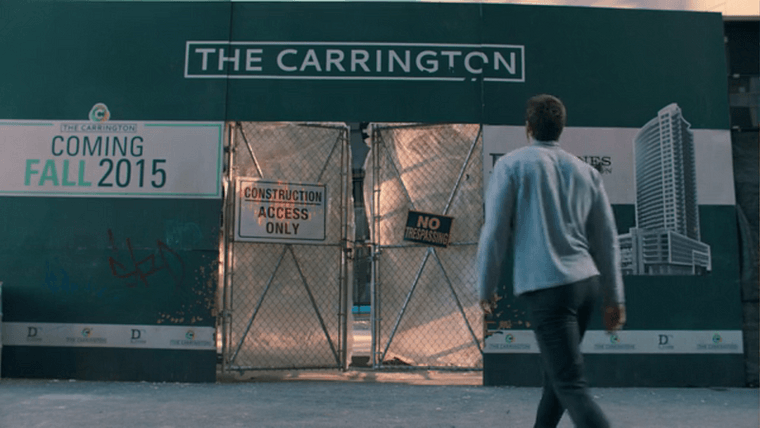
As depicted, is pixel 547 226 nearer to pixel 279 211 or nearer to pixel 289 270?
pixel 279 211

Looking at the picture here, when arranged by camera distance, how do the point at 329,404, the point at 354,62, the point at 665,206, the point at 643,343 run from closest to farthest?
the point at 329,404 → the point at 643,343 → the point at 665,206 → the point at 354,62

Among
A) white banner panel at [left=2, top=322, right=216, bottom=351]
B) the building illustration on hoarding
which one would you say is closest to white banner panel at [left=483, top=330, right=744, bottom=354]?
the building illustration on hoarding

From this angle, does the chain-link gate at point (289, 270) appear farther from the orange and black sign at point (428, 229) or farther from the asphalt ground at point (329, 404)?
the orange and black sign at point (428, 229)

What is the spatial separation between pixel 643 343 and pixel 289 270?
410 cm

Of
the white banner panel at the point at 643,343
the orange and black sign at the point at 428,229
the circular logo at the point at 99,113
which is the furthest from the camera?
the orange and black sign at the point at 428,229

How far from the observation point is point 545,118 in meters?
3.29

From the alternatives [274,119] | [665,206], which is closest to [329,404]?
[274,119]

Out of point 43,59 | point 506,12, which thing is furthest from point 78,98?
point 506,12

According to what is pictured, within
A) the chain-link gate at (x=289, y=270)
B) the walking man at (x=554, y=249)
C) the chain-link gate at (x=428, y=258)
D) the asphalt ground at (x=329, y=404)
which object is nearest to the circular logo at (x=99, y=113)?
the chain-link gate at (x=289, y=270)

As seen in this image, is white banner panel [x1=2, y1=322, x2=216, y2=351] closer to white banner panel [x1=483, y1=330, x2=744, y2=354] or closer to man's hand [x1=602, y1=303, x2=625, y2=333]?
white banner panel [x1=483, y1=330, x2=744, y2=354]

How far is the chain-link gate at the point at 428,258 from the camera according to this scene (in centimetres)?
812

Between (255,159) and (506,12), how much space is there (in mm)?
3414

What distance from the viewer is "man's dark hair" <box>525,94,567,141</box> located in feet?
10.8

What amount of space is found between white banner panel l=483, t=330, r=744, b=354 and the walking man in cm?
402
